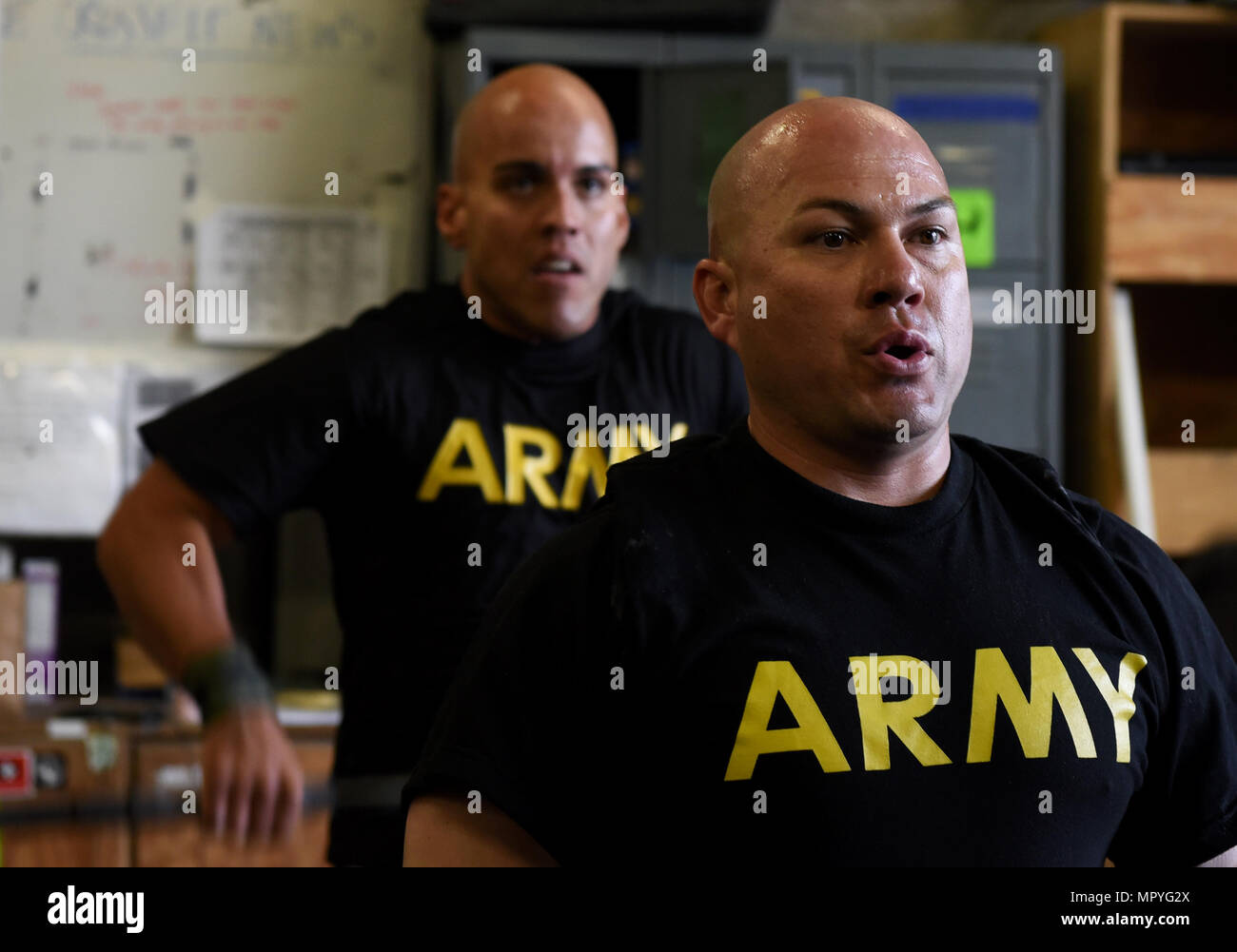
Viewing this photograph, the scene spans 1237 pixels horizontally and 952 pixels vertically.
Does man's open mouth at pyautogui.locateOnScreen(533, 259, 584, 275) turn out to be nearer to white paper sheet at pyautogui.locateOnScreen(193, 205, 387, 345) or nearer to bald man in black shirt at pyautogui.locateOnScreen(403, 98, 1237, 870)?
bald man in black shirt at pyautogui.locateOnScreen(403, 98, 1237, 870)

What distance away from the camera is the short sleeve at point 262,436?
56.5 inches

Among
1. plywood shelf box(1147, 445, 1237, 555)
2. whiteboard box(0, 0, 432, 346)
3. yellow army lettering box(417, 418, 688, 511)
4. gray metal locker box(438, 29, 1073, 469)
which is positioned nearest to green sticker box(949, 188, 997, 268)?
gray metal locker box(438, 29, 1073, 469)

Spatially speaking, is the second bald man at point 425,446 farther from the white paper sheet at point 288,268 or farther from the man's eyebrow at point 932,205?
the white paper sheet at point 288,268

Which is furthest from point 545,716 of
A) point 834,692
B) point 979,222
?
point 979,222

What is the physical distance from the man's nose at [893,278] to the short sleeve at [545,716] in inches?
9.9

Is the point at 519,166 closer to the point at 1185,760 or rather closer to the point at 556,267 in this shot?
the point at 556,267

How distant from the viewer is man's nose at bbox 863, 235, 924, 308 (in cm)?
92

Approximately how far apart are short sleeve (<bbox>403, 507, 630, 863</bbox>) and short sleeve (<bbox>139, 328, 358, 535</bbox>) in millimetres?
597

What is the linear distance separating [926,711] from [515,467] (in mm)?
671

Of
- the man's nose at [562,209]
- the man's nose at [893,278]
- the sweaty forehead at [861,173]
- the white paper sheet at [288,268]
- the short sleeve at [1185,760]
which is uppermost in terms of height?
the white paper sheet at [288,268]

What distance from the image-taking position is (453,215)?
5.45ft

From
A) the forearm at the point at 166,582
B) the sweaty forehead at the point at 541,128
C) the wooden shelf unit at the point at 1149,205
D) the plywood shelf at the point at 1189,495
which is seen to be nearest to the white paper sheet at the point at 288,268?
the sweaty forehead at the point at 541,128

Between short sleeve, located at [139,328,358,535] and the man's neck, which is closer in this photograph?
the man's neck
